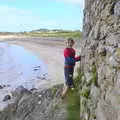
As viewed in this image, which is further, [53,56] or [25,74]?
[53,56]

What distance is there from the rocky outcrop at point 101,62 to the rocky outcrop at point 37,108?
6.04ft

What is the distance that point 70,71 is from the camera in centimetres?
1141

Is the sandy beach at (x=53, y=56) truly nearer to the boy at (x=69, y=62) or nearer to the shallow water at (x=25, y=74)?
the shallow water at (x=25, y=74)

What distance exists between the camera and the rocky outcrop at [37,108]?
11.2 meters

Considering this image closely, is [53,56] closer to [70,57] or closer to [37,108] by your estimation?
[37,108]

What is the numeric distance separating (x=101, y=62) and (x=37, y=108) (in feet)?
16.5

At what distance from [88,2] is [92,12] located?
72cm

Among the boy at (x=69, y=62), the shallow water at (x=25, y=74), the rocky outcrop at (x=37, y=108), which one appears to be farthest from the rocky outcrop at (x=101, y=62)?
the shallow water at (x=25, y=74)

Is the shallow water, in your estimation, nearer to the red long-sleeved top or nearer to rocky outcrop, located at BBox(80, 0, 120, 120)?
the red long-sleeved top

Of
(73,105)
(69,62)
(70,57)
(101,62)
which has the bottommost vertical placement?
(73,105)

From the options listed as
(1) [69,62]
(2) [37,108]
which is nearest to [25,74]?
(2) [37,108]

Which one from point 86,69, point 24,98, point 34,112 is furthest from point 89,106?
point 24,98

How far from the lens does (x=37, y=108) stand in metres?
12.4

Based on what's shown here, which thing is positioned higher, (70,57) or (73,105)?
(70,57)
